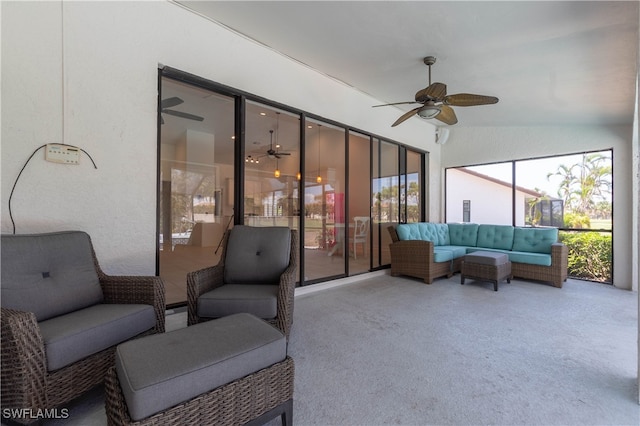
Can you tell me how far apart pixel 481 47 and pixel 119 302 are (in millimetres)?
4130

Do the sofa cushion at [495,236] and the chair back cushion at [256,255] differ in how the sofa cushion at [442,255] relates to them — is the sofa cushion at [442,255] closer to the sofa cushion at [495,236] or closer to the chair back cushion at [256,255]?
the sofa cushion at [495,236]

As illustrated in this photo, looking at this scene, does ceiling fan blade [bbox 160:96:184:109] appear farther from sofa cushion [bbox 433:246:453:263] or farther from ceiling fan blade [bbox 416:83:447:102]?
sofa cushion [bbox 433:246:453:263]

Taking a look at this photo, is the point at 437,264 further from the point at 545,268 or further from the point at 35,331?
the point at 35,331

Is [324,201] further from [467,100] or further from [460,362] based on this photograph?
[460,362]

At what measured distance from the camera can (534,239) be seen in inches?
194

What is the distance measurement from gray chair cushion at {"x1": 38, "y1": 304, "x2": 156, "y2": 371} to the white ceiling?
2.86 metres

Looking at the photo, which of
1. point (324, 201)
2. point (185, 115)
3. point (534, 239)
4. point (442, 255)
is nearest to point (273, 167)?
point (324, 201)

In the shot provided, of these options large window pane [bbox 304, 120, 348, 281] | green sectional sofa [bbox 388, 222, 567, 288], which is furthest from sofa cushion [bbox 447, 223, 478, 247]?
large window pane [bbox 304, 120, 348, 281]

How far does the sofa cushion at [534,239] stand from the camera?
479cm

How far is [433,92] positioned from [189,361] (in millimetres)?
3283

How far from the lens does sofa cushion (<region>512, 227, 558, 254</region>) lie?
4.79m

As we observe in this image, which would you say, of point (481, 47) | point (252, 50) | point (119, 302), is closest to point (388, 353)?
point (119, 302)

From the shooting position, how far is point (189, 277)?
222 centimetres

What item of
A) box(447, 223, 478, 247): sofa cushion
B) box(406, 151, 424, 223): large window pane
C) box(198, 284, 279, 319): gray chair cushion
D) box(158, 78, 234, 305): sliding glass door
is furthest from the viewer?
box(406, 151, 424, 223): large window pane
